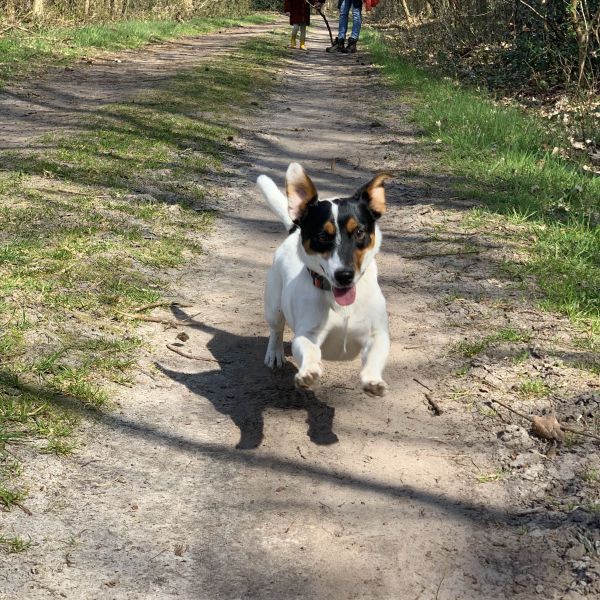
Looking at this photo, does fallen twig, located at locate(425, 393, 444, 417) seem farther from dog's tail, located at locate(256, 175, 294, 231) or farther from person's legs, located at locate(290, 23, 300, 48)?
person's legs, located at locate(290, 23, 300, 48)

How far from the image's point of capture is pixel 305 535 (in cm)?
306

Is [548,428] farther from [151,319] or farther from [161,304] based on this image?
[161,304]

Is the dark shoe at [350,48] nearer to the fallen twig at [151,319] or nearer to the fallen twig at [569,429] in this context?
the fallen twig at [151,319]

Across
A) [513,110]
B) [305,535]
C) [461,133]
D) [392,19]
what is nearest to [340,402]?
[305,535]

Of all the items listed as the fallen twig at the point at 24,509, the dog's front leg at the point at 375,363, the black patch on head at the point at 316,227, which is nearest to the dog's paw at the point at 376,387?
the dog's front leg at the point at 375,363

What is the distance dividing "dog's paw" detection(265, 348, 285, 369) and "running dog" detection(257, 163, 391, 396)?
1.57 feet

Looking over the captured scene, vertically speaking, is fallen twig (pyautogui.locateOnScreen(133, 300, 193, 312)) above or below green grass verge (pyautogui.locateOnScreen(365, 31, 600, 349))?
below

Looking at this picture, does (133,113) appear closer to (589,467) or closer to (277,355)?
(277,355)

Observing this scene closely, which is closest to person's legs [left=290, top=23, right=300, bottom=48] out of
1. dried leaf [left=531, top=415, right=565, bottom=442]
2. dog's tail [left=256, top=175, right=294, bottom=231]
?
dog's tail [left=256, top=175, right=294, bottom=231]

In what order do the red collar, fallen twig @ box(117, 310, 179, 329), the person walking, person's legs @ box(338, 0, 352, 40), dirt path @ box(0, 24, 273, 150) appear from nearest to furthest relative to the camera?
the red collar, fallen twig @ box(117, 310, 179, 329), dirt path @ box(0, 24, 273, 150), person's legs @ box(338, 0, 352, 40), the person walking

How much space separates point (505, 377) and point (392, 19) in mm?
33013

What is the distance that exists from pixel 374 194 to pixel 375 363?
83cm

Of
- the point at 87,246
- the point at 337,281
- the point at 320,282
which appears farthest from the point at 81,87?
the point at 337,281

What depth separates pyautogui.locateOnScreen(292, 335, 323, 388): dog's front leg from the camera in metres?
3.48
